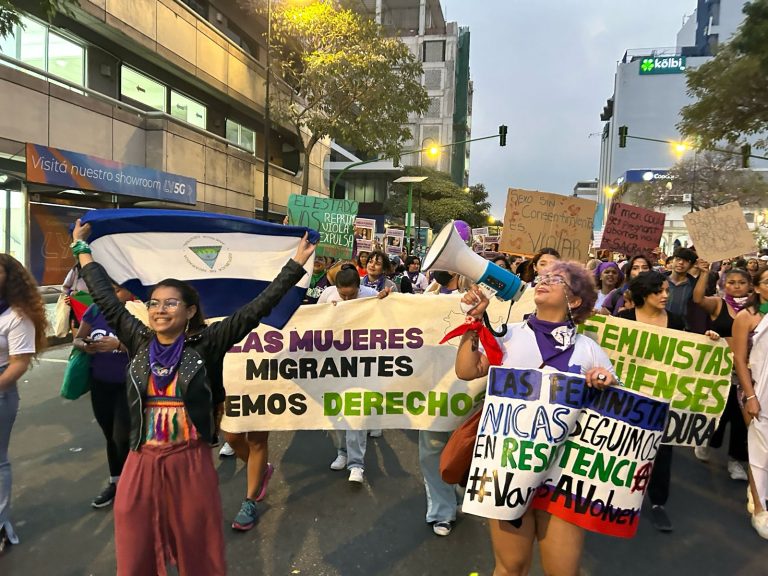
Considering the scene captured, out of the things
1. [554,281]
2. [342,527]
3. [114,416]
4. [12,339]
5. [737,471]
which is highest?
[554,281]

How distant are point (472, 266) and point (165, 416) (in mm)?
1466

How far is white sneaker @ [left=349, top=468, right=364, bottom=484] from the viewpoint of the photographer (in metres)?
4.17

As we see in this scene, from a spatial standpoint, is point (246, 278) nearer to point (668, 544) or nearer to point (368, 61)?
point (668, 544)

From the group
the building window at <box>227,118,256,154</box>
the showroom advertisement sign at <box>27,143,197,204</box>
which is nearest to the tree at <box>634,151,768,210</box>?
the building window at <box>227,118,256,154</box>

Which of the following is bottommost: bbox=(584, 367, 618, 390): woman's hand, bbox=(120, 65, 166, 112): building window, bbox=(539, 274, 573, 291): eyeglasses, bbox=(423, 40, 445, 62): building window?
bbox=(584, 367, 618, 390): woman's hand

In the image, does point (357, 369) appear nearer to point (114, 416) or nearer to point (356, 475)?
point (356, 475)

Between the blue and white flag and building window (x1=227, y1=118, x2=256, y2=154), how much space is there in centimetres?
1935

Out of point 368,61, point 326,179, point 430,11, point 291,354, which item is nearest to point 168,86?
point 368,61

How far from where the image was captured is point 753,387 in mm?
3672

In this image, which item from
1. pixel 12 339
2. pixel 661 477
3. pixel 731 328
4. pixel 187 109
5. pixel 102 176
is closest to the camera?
pixel 12 339

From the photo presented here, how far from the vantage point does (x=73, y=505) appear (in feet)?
12.3

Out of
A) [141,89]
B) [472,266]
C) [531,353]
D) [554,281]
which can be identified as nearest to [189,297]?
[472,266]

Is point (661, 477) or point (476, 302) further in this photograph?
point (661, 477)

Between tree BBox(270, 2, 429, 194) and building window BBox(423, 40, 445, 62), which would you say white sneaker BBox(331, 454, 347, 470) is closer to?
tree BBox(270, 2, 429, 194)
